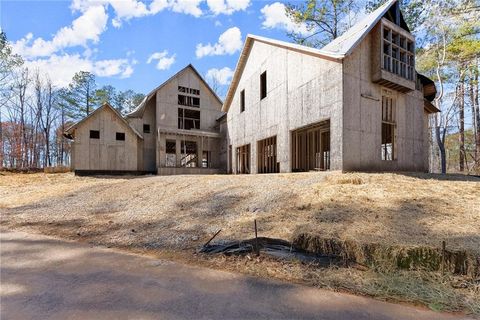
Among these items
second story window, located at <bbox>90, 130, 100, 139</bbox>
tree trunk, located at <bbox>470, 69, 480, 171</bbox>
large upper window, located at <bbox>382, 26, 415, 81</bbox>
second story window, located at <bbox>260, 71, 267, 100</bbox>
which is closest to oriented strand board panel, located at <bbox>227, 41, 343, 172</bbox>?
second story window, located at <bbox>260, 71, 267, 100</bbox>

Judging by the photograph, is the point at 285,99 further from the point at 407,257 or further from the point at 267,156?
the point at 407,257

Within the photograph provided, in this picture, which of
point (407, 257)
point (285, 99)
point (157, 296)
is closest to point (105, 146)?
point (285, 99)

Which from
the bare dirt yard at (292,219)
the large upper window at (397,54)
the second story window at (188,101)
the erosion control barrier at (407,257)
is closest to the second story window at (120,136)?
the second story window at (188,101)

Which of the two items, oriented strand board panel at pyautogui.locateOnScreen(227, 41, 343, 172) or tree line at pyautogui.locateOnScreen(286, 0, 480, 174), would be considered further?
tree line at pyautogui.locateOnScreen(286, 0, 480, 174)

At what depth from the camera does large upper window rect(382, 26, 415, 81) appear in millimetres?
10633

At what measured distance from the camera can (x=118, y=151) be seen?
18656 mm

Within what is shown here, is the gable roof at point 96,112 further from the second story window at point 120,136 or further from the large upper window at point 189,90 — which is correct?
the large upper window at point 189,90

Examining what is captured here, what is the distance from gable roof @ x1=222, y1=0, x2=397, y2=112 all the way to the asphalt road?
335 inches

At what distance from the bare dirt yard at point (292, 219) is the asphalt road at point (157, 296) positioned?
1.12ft

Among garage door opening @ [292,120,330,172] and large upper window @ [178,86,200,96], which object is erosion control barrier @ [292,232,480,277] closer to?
garage door opening @ [292,120,330,172]

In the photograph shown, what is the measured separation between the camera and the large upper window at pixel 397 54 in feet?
34.9

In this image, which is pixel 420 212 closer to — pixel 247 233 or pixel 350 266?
pixel 350 266

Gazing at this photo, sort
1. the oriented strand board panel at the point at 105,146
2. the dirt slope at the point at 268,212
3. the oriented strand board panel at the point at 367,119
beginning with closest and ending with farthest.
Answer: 1. the dirt slope at the point at 268,212
2. the oriented strand board panel at the point at 367,119
3. the oriented strand board panel at the point at 105,146

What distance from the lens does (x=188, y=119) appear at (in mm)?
22078
